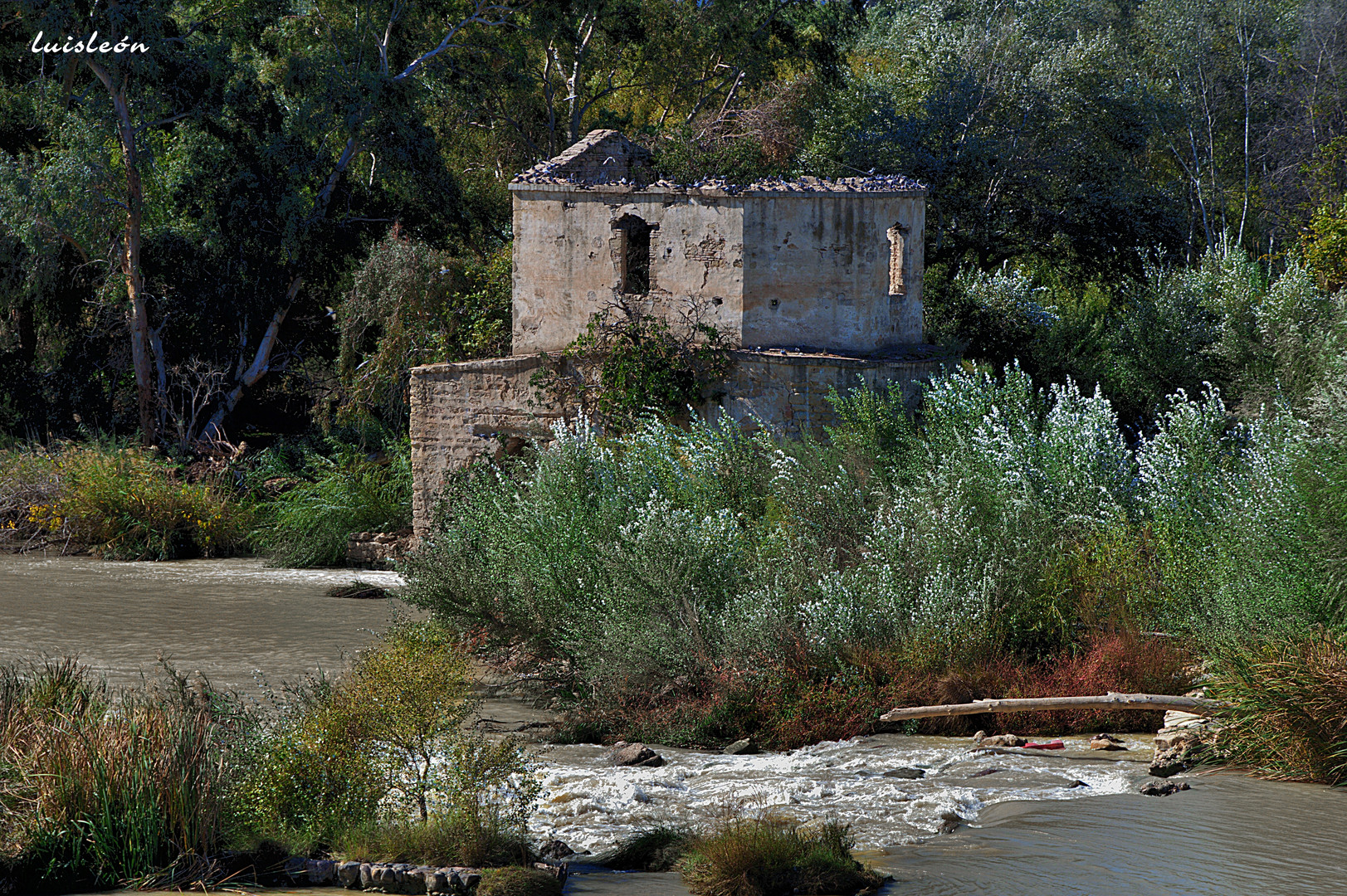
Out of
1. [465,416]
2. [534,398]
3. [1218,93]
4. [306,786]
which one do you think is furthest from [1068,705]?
[1218,93]

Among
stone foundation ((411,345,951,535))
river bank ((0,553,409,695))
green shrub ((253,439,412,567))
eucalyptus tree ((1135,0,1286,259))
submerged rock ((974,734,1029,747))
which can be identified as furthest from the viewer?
eucalyptus tree ((1135,0,1286,259))

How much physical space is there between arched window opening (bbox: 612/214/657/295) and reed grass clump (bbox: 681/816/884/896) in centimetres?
1004

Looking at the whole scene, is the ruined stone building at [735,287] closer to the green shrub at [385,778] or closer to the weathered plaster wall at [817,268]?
the weathered plaster wall at [817,268]

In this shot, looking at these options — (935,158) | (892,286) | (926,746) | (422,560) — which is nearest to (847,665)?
(926,746)

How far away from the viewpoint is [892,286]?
16.3 meters

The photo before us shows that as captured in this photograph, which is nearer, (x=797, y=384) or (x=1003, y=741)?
(x=1003, y=741)

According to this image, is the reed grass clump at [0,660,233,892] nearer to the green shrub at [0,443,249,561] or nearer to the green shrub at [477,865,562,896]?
the green shrub at [477,865,562,896]

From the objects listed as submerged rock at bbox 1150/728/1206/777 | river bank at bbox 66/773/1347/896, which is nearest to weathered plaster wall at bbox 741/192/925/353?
submerged rock at bbox 1150/728/1206/777

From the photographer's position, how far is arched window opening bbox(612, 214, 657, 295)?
53.4ft

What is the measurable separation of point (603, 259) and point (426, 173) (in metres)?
7.27

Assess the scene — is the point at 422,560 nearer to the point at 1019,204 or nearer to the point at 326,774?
the point at 326,774

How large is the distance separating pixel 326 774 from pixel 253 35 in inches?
752

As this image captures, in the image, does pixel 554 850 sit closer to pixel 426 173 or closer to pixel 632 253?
pixel 632 253

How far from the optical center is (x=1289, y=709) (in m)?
8.84
